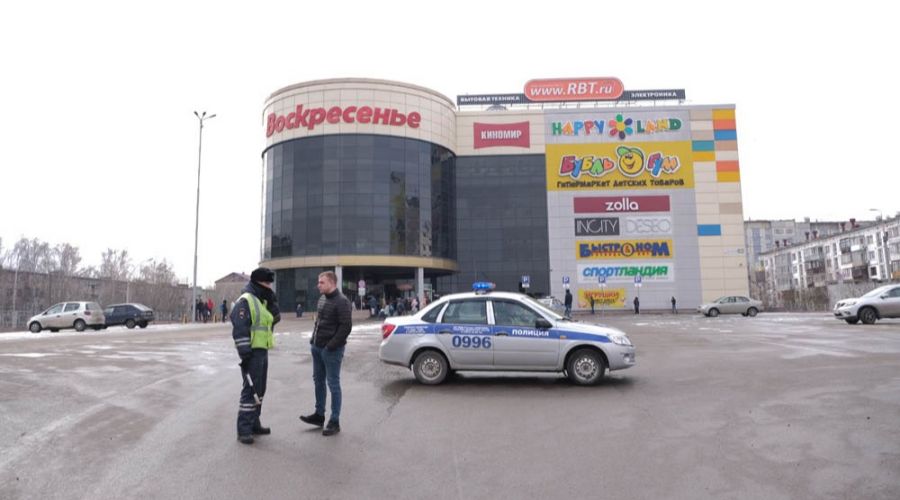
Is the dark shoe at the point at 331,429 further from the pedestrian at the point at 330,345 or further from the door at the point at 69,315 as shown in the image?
the door at the point at 69,315

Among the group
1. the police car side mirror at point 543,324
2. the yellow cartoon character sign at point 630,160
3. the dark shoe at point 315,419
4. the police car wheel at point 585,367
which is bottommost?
the dark shoe at point 315,419

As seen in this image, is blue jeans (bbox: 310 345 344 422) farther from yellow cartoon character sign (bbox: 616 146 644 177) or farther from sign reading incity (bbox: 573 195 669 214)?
yellow cartoon character sign (bbox: 616 146 644 177)

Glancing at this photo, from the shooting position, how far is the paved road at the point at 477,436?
4.68m

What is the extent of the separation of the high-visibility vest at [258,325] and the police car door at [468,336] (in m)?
3.79

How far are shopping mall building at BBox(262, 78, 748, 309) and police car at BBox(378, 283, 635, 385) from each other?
142 ft

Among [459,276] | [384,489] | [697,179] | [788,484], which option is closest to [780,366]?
[788,484]

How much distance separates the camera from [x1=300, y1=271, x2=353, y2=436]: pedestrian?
21.4 feet

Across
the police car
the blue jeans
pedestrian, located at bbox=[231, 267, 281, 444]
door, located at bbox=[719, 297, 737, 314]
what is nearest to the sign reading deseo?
door, located at bbox=[719, 297, 737, 314]

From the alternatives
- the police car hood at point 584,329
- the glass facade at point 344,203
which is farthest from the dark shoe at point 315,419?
the glass facade at point 344,203

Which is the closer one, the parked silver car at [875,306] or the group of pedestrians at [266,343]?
the group of pedestrians at [266,343]

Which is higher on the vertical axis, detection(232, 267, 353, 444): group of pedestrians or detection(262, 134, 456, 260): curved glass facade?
A: detection(262, 134, 456, 260): curved glass facade

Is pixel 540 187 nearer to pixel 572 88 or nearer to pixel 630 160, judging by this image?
pixel 630 160

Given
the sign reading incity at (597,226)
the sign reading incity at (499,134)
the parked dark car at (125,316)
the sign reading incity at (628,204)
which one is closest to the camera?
the parked dark car at (125,316)

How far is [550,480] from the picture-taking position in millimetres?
4805
